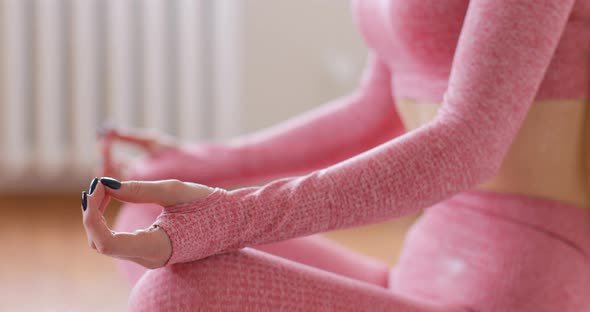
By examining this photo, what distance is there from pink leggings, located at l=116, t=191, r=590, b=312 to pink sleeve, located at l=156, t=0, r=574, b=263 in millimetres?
37

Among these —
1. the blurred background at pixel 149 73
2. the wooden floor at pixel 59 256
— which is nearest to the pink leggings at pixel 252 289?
the wooden floor at pixel 59 256

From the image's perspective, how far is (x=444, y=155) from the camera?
70 cm

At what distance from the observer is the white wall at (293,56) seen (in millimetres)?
2672

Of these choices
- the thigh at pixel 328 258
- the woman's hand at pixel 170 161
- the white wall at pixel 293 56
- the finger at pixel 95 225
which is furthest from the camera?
the white wall at pixel 293 56

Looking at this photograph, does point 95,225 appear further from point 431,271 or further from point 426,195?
point 431,271

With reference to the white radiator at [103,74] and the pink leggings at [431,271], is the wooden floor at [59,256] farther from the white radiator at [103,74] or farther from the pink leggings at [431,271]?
the pink leggings at [431,271]

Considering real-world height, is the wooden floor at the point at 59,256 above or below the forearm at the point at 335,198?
below

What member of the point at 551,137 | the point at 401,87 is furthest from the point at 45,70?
the point at 551,137

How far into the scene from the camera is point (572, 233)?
2.78 ft

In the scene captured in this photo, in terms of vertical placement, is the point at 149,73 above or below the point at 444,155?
below

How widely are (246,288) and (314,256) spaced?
1.11 ft

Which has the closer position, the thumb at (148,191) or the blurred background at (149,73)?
the thumb at (148,191)

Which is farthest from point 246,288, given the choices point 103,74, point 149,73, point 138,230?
point 103,74

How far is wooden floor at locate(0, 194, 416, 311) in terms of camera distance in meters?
1.84
